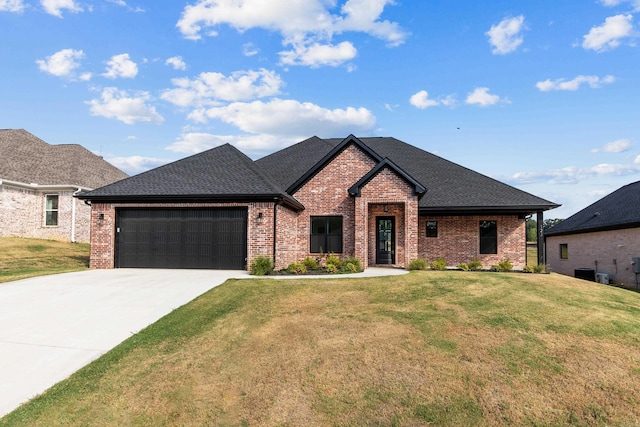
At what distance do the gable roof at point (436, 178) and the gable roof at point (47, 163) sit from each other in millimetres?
14682

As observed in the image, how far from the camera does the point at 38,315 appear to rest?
8.71 metres

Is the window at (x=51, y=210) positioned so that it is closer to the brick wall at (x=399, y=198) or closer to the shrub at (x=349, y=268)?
the shrub at (x=349, y=268)

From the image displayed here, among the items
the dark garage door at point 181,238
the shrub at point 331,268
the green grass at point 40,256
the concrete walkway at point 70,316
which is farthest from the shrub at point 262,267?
the green grass at point 40,256

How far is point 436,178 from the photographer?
66.0ft

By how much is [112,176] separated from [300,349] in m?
30.2

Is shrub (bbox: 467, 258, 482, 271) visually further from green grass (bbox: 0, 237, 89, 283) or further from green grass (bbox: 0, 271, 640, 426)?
green grass (bbox: 0, 237, 89, 283)

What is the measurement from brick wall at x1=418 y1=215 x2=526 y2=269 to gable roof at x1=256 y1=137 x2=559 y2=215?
668 millimetres

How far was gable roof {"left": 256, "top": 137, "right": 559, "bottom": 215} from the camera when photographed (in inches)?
687

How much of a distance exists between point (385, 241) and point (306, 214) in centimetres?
433

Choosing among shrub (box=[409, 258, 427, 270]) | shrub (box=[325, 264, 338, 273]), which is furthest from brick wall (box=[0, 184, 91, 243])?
shrub (box=[409, 258, 427, 270])

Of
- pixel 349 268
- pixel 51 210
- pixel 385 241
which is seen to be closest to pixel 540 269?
pixel 385 241

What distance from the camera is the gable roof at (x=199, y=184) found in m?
15.2

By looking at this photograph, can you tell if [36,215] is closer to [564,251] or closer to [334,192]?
[334,192]

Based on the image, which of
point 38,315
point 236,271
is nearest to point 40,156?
point 236,271
